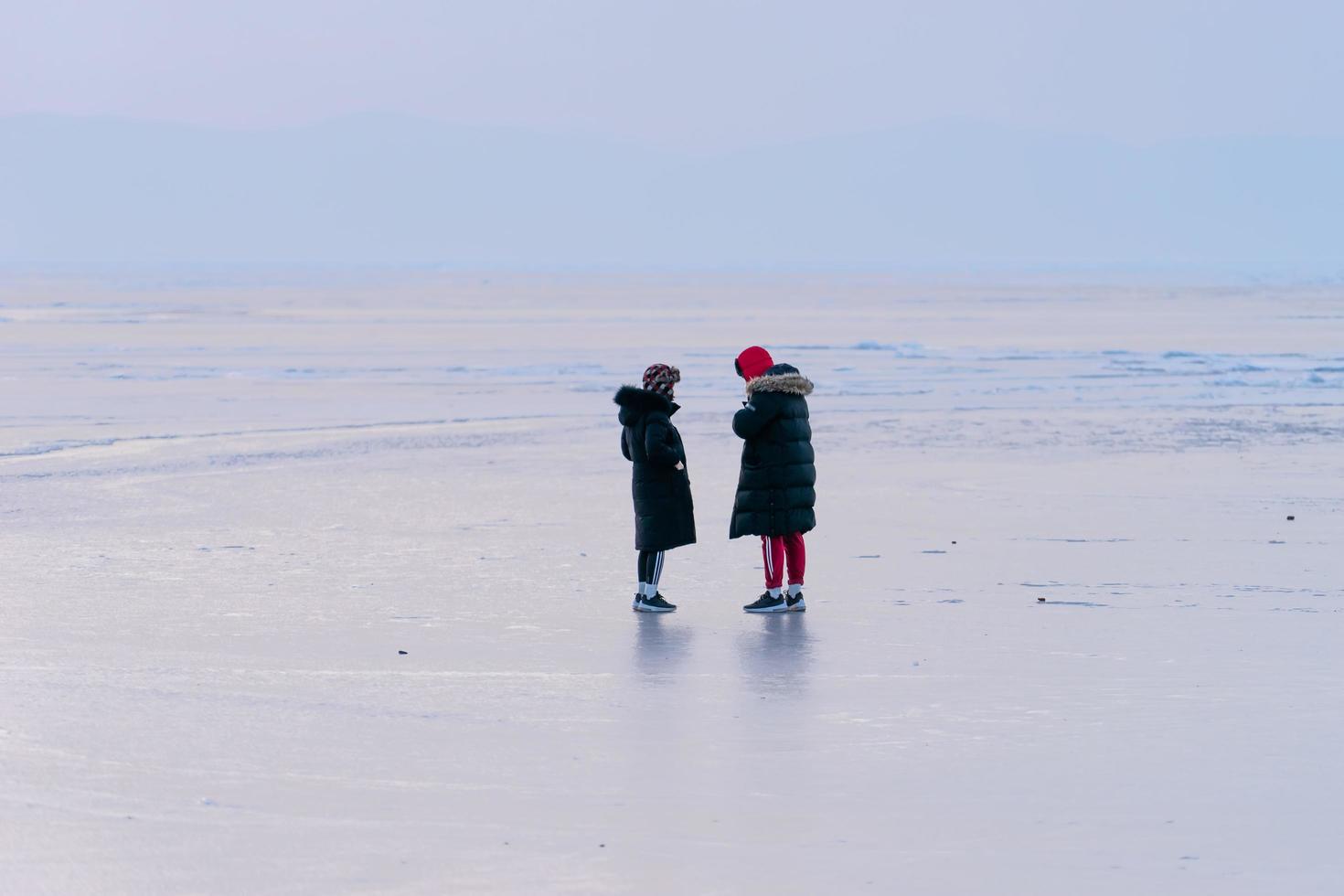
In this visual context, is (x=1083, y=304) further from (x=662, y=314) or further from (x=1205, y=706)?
(x=1205, y=706)

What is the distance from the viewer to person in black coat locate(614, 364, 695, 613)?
27.7 ft

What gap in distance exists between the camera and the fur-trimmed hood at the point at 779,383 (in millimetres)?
8453

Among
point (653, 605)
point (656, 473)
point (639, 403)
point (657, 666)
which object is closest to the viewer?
point (657, 666)

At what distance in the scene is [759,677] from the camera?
6.88 m

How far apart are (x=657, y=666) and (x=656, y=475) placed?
1.81 m

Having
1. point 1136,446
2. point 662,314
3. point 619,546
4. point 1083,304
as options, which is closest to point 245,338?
point 662,314

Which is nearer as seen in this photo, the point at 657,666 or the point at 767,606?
the point at 657,666

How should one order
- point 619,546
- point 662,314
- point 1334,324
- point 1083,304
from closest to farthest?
1. point 619,546
2. point 1334,324
3. point 662,314
4. point 1083,304

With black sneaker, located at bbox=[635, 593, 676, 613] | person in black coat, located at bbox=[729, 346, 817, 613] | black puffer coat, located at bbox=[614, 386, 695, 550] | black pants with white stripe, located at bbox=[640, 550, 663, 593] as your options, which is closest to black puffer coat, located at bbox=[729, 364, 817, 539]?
person in black coat, located at bbox=[729, 346, 817, 613]

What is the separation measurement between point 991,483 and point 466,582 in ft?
17.3

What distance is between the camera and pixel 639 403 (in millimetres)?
8547

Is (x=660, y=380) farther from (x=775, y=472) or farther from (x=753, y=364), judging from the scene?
(x=775, y=472)

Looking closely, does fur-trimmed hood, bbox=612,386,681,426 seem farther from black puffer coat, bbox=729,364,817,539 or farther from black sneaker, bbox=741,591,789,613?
black sneaker, bbox=741,591,789,613

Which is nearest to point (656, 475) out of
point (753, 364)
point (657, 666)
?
point (753, 364)
